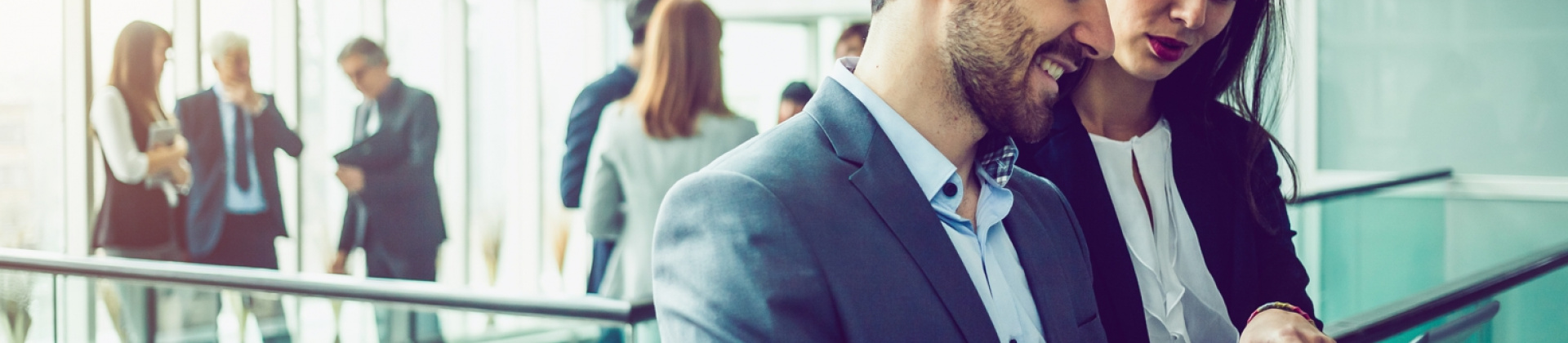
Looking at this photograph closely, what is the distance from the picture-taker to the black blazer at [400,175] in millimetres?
4930

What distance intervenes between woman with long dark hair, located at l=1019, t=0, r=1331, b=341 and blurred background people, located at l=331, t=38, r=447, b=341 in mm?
3712

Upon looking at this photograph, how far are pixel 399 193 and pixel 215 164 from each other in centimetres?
66

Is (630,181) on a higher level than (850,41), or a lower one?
lower

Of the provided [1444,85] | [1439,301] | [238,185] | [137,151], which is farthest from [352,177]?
[1444,85]

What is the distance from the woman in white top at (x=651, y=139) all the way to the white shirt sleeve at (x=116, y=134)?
2.28m

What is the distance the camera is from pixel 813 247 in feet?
3.34

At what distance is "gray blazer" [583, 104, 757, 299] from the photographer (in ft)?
10.9

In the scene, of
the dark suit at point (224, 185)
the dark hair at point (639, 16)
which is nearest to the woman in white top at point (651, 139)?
the dark hair at point (639, 16)

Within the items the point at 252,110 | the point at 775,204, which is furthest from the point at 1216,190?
the point at 252,110

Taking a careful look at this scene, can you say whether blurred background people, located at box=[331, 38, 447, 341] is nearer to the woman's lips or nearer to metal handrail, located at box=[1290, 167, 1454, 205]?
metal handrail, located at box=[1290, 167, 1454, 205]

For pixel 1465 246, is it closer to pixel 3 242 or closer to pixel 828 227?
pixel 828 227

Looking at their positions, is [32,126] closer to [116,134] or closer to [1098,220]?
[116,134]

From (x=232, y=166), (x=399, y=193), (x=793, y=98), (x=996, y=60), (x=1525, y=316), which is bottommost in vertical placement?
(x=1525, y=316)

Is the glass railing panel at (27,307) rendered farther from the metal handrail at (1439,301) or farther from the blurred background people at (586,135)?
the metal handrail at (1439,301)
